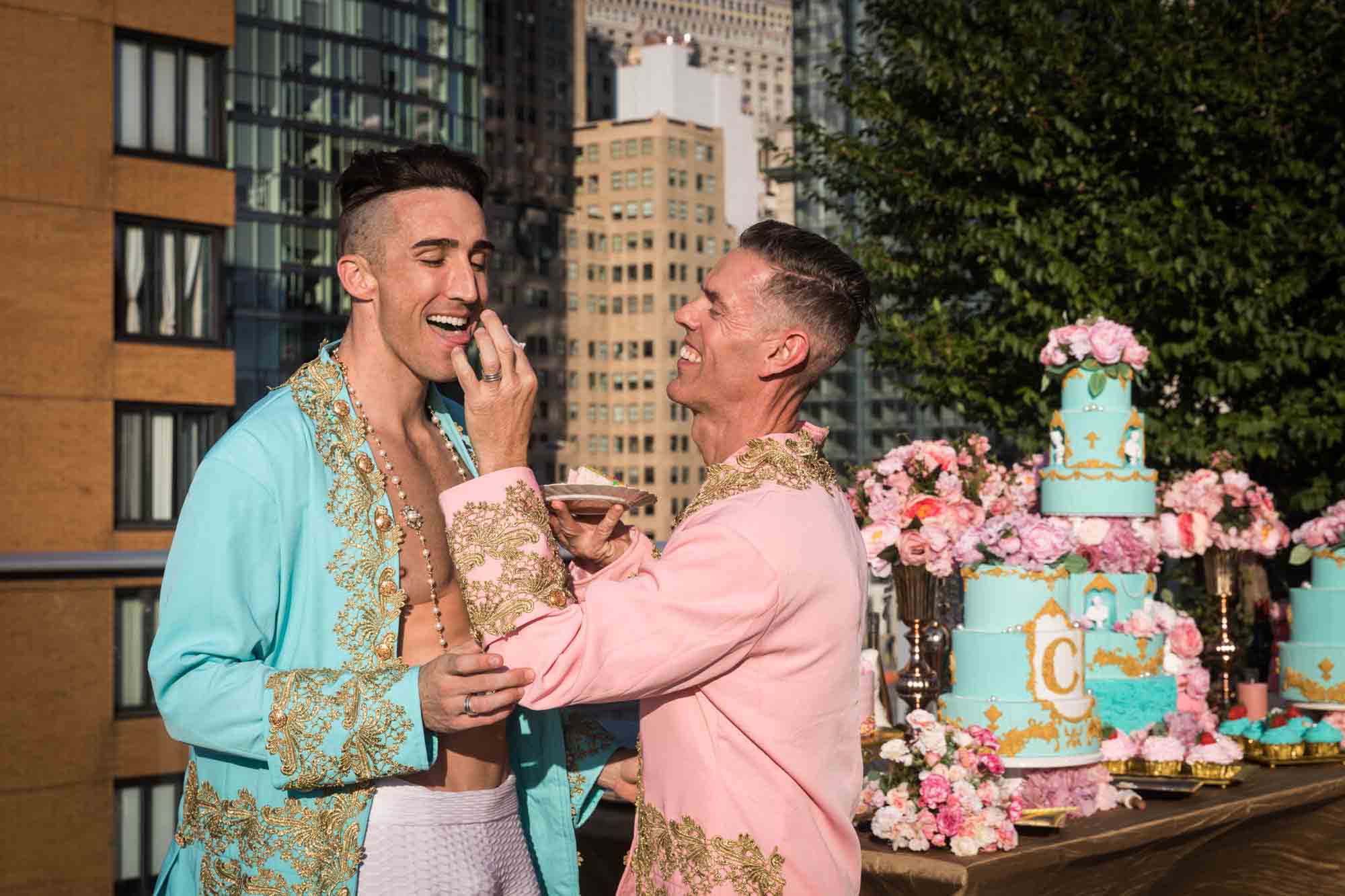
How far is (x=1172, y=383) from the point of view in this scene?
16.0 meters

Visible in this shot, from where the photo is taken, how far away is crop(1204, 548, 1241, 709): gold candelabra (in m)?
7.84

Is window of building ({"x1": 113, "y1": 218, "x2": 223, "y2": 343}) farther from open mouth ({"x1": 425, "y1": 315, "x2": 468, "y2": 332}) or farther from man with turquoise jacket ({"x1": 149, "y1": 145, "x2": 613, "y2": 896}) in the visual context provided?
open mouth ({"x1": 425, "y1": 315, "x2": 468, "y2": 332})

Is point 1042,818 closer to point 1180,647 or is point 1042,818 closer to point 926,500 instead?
point 926,500

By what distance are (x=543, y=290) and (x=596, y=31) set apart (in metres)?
47.6

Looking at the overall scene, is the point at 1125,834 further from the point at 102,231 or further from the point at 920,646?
the point at 102,231

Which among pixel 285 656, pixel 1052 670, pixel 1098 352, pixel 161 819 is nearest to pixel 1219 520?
pixel 1098 352

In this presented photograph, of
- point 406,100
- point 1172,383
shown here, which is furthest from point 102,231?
point 406,100

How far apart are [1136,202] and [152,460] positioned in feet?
77.7

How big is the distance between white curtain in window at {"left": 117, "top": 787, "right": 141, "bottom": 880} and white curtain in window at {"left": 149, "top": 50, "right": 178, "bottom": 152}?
97.1 ft

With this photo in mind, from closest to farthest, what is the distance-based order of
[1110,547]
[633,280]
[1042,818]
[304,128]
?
[1042,818] < [1110,547] < [304,128] < [633,280]

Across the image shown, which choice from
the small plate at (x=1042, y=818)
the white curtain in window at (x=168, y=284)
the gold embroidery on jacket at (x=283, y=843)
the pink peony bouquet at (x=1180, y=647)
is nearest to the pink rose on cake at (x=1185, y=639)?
the pink peony bouquet at (x=1180, y=647)

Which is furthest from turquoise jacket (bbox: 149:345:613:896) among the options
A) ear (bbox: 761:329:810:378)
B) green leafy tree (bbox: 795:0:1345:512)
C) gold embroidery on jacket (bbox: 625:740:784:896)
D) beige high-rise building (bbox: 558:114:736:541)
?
beige high-rise building (bbox: 558:114:736:541)

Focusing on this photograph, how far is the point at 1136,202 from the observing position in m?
15.4

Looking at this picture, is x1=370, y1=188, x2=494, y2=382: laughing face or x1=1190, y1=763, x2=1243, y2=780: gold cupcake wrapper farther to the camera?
x1=1190, y1=763, x2=1243, y2=780: gold cupcake wrapper
